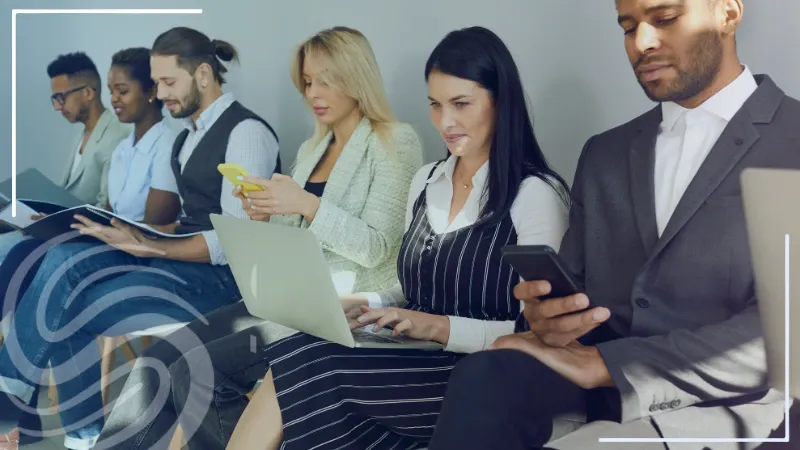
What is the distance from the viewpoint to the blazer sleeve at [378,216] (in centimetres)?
182

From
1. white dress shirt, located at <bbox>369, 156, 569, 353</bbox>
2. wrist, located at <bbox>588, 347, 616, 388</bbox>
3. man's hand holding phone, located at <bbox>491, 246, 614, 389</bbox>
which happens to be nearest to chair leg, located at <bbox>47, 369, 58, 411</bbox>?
white dress shirt, located at <bbox>369, 156, 569, 353</bbox>

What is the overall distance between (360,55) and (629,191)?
839mm

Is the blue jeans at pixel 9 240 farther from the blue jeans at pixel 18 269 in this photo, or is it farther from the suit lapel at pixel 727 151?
the suit lapel at pixel 727 151

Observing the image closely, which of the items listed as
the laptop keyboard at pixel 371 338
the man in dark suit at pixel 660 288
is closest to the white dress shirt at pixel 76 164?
the laptop keyboard at pixel 371 338

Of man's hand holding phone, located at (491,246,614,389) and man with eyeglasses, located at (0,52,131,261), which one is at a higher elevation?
man with eyeglasses, located at (0,52,131,261)

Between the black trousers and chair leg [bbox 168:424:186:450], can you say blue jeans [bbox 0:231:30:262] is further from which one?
the black trousers

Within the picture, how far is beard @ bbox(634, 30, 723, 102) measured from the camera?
1.28 metres

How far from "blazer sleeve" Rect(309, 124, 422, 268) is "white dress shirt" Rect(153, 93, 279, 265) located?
0.33m

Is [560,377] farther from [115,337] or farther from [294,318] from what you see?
[115,337]

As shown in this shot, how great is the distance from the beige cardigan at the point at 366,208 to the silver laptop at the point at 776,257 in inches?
32.9

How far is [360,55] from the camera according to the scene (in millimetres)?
1964

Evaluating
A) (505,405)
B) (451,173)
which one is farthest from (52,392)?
(505,405)

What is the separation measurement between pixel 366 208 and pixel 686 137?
29.8 inches

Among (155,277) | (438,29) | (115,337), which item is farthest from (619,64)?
(115,337)
